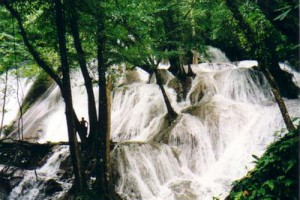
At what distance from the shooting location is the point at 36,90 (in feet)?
82.5

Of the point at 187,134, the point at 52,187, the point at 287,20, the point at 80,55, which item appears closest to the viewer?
the point at 287,20

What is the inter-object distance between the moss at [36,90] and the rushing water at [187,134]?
11.0 ft

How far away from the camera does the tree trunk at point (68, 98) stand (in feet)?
31.1

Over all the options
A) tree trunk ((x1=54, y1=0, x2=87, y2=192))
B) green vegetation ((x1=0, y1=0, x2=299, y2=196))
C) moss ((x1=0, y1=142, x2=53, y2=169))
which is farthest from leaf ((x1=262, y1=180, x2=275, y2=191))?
moss ((x1=0, y1=142, x2=53, y2=169))

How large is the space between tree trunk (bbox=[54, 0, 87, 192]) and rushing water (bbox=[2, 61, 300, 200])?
1.84m

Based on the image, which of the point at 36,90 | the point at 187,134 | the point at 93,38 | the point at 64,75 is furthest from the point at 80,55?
the point at 36,90

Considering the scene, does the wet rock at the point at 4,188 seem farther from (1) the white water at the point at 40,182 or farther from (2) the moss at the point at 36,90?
(2) the moss at the point at 36,90

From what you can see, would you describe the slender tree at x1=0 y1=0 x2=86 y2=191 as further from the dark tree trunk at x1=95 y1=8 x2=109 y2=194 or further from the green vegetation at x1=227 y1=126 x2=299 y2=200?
the green vegetation at x1=227 y1=126 x2=299 y2=200

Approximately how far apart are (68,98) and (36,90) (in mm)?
16401

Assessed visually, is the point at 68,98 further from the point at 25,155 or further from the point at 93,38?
the point at 25,155

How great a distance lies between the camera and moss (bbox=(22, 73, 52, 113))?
2456 centimetres

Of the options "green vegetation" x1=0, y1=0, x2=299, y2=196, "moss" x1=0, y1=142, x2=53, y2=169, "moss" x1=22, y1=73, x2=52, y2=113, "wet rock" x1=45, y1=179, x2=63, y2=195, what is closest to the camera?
"green vegetation" x1=0, y1=0, x2=299, y2=196

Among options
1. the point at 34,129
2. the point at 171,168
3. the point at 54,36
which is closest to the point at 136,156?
the point at 171,168

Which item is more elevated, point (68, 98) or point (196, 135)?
point (68, 98)
